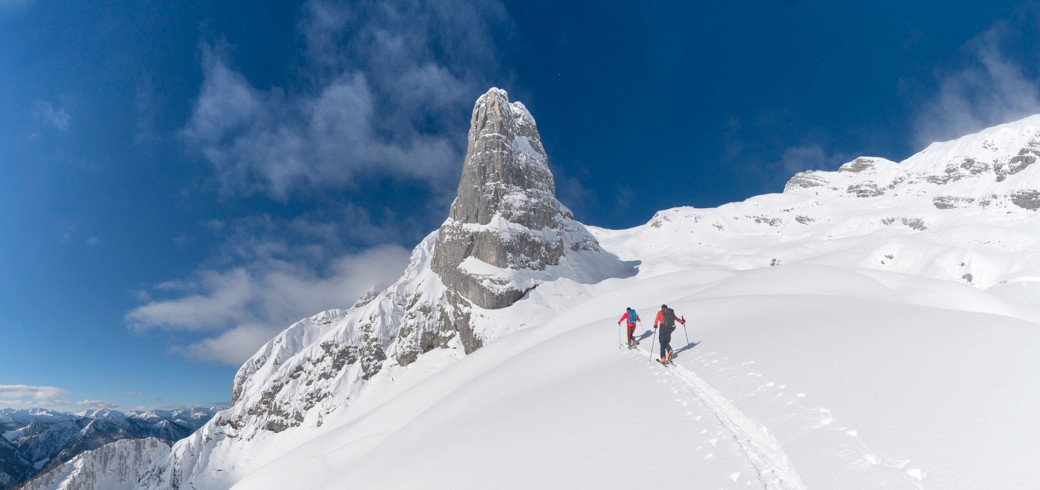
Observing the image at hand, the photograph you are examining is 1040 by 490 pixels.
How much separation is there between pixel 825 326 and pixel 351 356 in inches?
4932

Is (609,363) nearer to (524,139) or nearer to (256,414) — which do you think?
(524,139)

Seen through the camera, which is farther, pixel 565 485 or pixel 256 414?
pixel 256 414

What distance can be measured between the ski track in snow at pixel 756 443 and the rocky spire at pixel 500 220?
8579cm

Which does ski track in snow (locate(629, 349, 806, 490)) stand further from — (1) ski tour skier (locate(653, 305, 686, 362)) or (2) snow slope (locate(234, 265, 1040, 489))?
(1) ski tour skier (locate(653, 305, 686, 362))

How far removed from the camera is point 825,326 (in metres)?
11.7

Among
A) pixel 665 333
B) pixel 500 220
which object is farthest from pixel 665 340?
pixel 500 220

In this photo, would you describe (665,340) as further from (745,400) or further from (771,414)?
(771,414)

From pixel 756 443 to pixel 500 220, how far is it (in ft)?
327

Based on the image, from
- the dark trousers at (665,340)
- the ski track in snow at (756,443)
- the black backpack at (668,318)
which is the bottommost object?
the ski track in snow at (756,443)

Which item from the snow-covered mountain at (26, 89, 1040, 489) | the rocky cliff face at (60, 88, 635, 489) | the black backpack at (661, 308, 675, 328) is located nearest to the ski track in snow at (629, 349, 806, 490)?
the snow-covered mountain at (26, 89, 1040, 489)

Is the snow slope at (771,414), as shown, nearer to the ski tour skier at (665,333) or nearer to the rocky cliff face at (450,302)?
the ski tour skier at (665,333)

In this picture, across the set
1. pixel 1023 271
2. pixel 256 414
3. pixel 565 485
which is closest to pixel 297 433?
pixel 256 414

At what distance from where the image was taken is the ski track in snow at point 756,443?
17.3ft

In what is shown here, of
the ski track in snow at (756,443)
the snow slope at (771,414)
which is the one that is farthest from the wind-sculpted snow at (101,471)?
the ski track in snow at (756,443)
